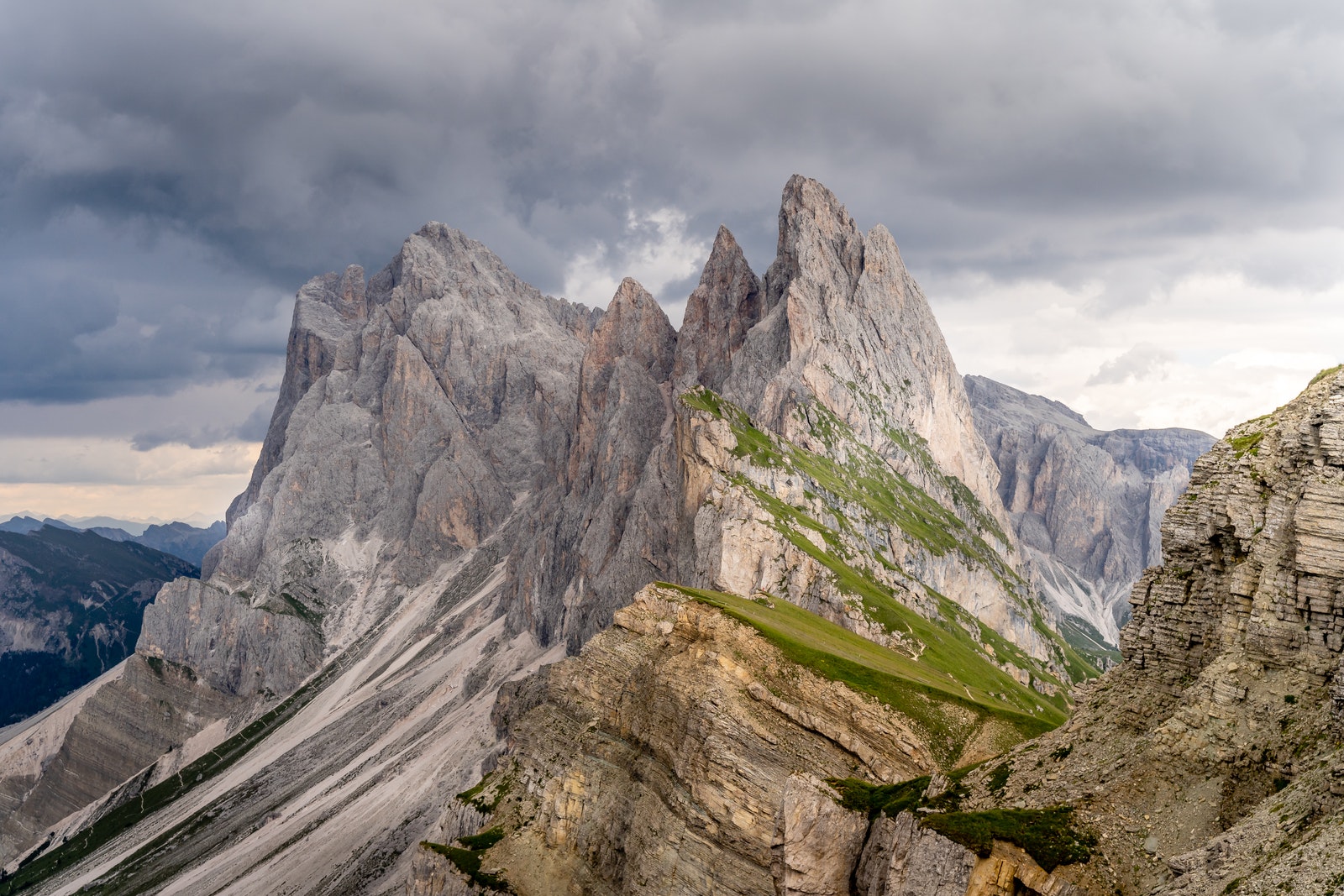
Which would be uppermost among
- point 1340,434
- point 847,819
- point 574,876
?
point 1340,434

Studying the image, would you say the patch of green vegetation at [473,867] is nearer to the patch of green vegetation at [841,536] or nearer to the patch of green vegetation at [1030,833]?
the patch of green vegetation at [1030,833]

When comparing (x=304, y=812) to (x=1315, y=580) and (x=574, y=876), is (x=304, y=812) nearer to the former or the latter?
(x=574, y=876)

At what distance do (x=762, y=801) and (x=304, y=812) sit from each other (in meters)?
169

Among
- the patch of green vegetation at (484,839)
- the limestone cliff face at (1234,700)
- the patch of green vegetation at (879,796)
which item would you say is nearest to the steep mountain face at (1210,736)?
the limestone cliff face at (1234,700)

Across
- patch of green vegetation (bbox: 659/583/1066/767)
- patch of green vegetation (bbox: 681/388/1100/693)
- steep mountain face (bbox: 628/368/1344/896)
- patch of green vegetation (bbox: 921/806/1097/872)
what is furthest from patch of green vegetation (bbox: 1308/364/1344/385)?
patch of green vegetation (bbox: 681/388/1100/693)

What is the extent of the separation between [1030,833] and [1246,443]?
18195 mm

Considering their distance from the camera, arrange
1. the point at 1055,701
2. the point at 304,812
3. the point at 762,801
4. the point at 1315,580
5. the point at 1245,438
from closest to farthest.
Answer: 1. the point at 1315,580
2. the point at 1245,438
3. the point at 762,801
4. the point at 1055,701
5. the point at 304,812

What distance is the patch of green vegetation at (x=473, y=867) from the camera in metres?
78.8

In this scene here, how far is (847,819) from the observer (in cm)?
4825

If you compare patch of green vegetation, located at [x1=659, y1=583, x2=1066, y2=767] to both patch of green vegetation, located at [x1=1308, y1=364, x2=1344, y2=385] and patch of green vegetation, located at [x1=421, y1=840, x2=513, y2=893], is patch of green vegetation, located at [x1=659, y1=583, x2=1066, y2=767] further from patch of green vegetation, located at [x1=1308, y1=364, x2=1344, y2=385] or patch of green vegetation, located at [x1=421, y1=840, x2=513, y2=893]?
patch of green vegetation, located at [x1=1308, y1=364, x2=1344, y2=385]

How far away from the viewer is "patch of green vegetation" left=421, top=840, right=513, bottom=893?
258 feet

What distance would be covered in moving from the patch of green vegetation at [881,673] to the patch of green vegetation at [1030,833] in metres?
43.2

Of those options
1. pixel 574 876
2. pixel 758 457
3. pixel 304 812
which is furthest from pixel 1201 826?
pixel 304 812

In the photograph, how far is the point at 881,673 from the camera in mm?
85312
